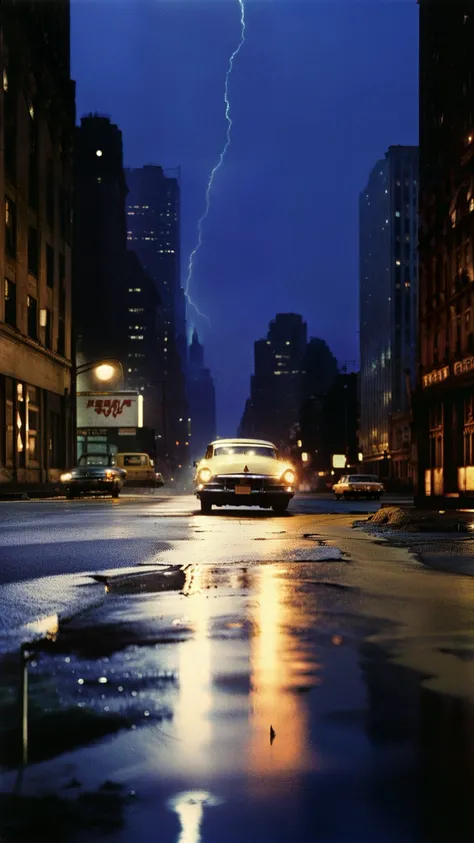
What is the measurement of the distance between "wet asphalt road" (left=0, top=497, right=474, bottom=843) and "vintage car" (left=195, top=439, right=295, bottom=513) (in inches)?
489

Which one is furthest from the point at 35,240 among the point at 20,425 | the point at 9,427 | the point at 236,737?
the point at 236,737

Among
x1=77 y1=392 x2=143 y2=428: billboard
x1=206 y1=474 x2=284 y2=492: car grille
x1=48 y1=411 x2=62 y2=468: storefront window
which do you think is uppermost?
x1=77 y1=392 x2=143 y2=428: billboard

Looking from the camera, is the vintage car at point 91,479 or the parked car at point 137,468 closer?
the vintage car at point 91,479

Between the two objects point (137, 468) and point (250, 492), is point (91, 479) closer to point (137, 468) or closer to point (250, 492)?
point (250, 492)

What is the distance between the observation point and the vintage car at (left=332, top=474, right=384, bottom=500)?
149ft

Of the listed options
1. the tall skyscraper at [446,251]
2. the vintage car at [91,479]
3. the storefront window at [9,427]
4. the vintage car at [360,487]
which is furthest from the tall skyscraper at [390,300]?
the vintage car at [91,479]

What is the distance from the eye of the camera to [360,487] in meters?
45.2

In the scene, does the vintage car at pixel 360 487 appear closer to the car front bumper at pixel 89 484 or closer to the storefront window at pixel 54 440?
the car front bumper at pixel 89 484

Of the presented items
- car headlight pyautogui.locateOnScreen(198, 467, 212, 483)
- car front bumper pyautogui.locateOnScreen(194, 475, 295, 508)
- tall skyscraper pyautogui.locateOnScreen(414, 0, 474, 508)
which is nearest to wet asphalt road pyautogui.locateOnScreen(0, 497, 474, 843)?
car front bumper pyautogui.locateOnScreen(194, 475, 295, 508)

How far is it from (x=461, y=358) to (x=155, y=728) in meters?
45.4

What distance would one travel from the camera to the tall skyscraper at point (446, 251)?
48.2m

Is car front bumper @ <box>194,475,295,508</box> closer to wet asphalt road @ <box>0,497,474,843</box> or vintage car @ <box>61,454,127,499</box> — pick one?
wet asphalt road @ <box>0,497,474,843</box>

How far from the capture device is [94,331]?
191500 mm

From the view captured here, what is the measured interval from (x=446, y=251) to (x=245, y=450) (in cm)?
3385
